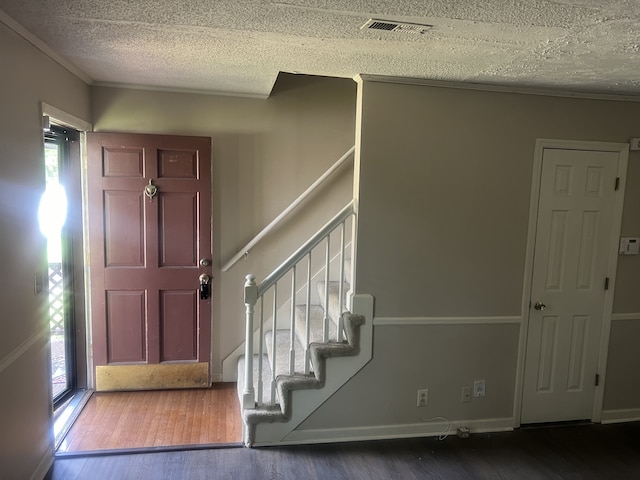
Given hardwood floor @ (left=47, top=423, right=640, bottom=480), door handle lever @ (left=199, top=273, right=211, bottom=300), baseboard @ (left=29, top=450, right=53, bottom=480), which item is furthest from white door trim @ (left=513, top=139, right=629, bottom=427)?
baseboard @ (left=29, top=450, right=53, bottom=480)

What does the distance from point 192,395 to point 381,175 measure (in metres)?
2.22

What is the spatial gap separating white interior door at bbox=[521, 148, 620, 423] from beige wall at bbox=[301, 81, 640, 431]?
0.13 m

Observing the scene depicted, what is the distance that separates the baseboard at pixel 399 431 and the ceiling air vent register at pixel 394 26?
233 cm

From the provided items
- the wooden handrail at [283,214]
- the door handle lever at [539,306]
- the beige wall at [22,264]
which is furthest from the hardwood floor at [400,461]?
the wooden handrail at [283,214]

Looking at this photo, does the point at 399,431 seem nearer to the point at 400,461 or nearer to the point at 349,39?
the point at 400,461

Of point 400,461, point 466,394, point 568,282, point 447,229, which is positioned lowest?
point 400,461

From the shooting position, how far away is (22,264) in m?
2.11

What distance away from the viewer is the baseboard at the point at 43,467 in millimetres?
2264

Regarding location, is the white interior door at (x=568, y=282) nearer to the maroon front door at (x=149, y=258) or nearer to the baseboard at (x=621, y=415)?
the baseboard at (x=621, y=415)

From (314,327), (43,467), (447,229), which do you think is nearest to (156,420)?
(43,467)

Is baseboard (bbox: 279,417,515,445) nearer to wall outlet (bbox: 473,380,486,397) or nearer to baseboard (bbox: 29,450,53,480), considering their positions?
wall outlet (bbox: 473,380,486,397)

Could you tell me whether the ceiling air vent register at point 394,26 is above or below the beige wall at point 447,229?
above

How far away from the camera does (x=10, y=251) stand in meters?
→ 1.99

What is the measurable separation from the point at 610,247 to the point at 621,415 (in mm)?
1250
